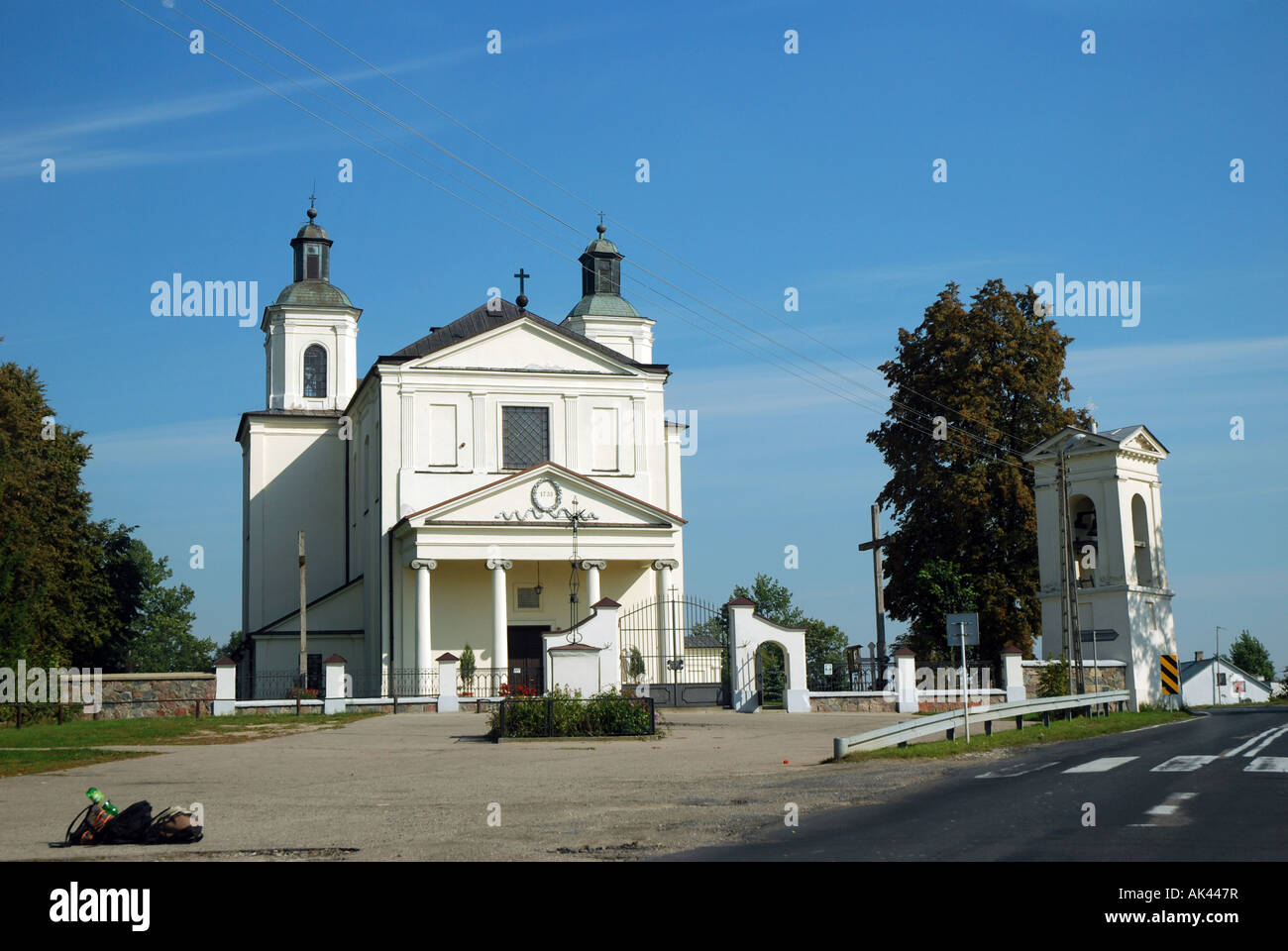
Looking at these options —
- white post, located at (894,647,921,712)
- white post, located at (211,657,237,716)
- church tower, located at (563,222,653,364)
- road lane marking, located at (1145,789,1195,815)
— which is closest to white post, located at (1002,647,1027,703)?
white post, located at (894,647,921,712)

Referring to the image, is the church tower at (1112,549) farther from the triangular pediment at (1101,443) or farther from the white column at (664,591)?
the white column at (664,591)

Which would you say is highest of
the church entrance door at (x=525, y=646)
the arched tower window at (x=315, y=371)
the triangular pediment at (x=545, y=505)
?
the arched tower window at (x=315, y=371)

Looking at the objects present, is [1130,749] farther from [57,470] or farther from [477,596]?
[57,470]

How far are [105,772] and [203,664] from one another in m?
107

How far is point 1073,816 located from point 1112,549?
984 inches

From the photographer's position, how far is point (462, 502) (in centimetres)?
4044

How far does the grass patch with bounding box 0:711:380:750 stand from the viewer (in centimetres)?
2601

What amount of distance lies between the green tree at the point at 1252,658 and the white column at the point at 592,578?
7343 cm

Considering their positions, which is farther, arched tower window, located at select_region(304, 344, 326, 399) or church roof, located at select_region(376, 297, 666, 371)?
arched tower window, located at select_region(304, 344, 326, 399)

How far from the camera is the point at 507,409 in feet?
146

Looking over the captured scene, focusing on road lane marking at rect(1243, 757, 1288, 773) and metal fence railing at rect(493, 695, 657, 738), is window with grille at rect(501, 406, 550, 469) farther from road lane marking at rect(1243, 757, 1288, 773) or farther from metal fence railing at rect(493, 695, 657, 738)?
road lane marking at rect(1243, 757, 1288, 773)

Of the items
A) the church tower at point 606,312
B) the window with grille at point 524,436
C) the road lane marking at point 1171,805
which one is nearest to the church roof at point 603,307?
the church tower at point 606,312

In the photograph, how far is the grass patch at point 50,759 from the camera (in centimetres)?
2116

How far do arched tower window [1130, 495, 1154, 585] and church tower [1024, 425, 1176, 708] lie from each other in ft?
0.09
